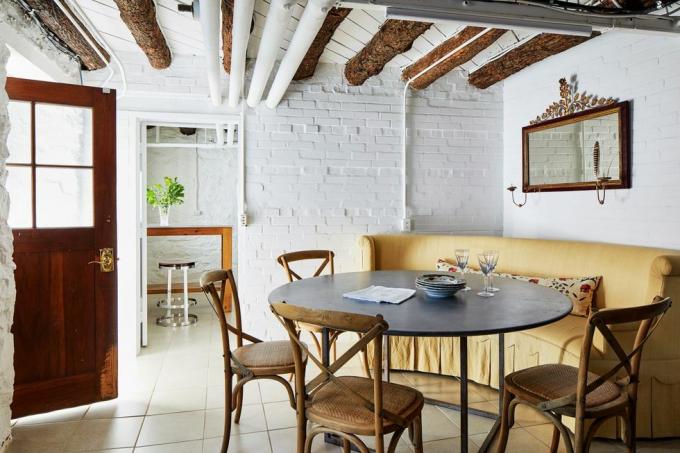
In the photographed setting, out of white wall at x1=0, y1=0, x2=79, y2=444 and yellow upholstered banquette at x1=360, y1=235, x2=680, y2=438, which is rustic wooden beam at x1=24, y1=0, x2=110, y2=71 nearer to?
white wall at x1=0, y1=0, x2=79, y2=444

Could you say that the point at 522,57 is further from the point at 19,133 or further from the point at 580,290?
the point at 19,133

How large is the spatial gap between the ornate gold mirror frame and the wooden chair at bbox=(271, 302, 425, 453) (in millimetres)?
2371

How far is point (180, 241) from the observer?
6.40 metres

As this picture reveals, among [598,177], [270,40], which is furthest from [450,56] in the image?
[270,40]

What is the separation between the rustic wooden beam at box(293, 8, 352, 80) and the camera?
9.13ft

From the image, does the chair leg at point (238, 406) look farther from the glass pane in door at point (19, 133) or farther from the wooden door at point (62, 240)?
the glass pane in door at point (19, 133)

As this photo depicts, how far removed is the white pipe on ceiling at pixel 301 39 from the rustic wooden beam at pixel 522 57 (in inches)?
70.0

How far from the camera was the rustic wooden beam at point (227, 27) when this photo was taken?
2.76 metres

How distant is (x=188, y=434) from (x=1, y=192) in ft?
5.34

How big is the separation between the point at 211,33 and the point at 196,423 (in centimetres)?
224

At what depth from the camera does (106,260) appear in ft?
9.55

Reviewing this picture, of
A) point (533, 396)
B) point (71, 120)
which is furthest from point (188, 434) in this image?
point (71, 120)

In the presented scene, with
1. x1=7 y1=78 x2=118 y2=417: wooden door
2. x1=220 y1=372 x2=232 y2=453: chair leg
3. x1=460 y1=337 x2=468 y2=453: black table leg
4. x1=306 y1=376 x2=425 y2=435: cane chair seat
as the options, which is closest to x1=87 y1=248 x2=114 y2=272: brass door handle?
x1=7 y1=78 x2=118 y2=417: wooden door

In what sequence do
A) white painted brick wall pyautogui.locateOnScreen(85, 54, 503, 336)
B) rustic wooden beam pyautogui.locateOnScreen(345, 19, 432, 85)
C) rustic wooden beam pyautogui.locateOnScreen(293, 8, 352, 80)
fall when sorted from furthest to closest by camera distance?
1. white painted brick wall pyautogui.locateOnScreen(85, 54, 503, 336)
2. rustic wooden beam pyautogui.locateOnScreen(345, 19, 432, 85)
3. rustic wooden beam pyautogui.locateOnScreen(293, 8, 352, 80)
